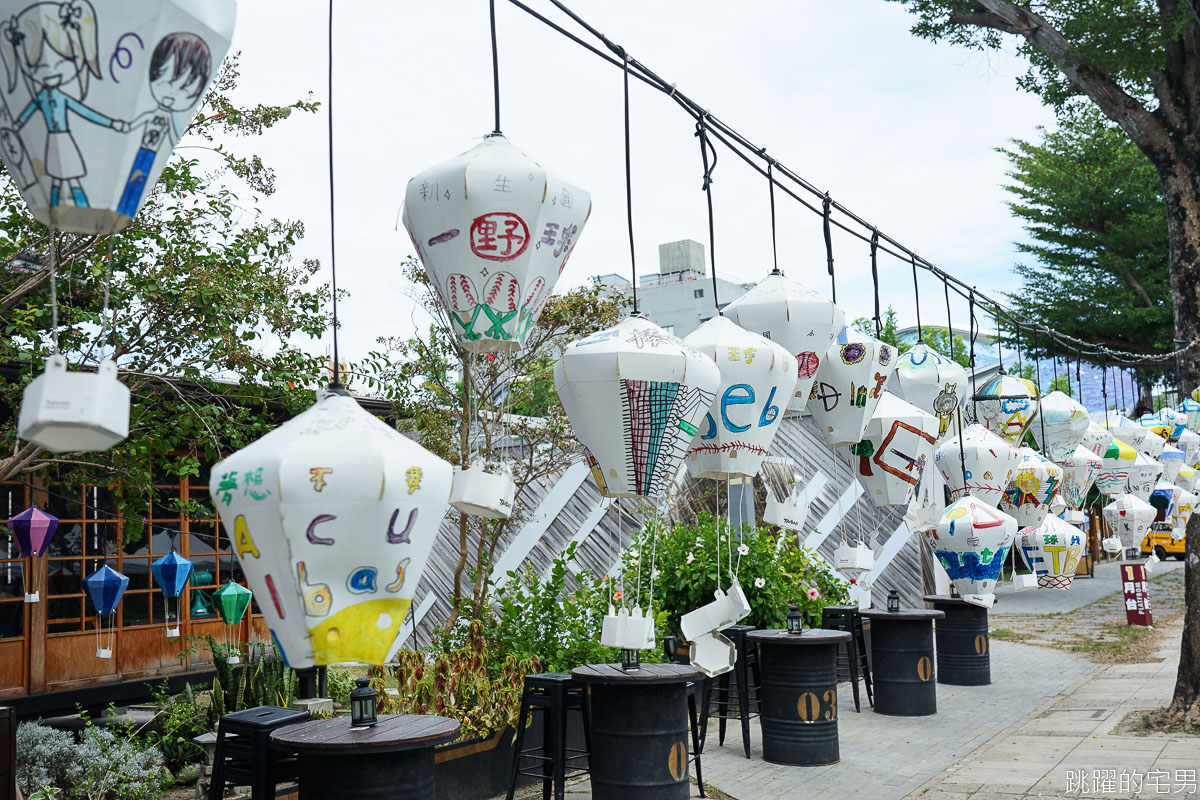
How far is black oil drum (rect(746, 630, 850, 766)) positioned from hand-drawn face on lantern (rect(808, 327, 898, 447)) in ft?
8.51

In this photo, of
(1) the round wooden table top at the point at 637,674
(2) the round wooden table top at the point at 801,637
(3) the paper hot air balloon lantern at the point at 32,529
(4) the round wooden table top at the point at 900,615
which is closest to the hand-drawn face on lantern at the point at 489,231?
(1) the round wooden table top at the point at 637,674

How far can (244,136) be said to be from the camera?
6.18 metres

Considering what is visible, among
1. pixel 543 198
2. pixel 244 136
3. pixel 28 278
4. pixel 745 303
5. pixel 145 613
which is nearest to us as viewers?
pixel 543 198

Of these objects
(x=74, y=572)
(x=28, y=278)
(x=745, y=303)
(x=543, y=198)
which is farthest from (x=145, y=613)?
(x=543, y=198)

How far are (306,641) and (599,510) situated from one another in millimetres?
9444

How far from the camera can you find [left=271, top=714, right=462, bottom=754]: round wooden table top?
363cm

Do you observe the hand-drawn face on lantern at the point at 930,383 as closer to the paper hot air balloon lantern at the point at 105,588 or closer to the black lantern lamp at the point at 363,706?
the black lantern lamp at the point at 363,706

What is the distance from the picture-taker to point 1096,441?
8812mm

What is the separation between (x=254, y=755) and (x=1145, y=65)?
328 inches

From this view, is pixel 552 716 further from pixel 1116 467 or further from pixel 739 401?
pixel 1116 467

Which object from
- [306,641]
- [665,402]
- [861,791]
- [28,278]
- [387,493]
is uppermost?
[28,278]

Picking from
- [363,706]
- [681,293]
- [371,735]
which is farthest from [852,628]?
[681,293]

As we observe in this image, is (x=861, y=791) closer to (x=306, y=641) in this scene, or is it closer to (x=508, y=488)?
(x=508, y=488)

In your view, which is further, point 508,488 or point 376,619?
point 508,488
